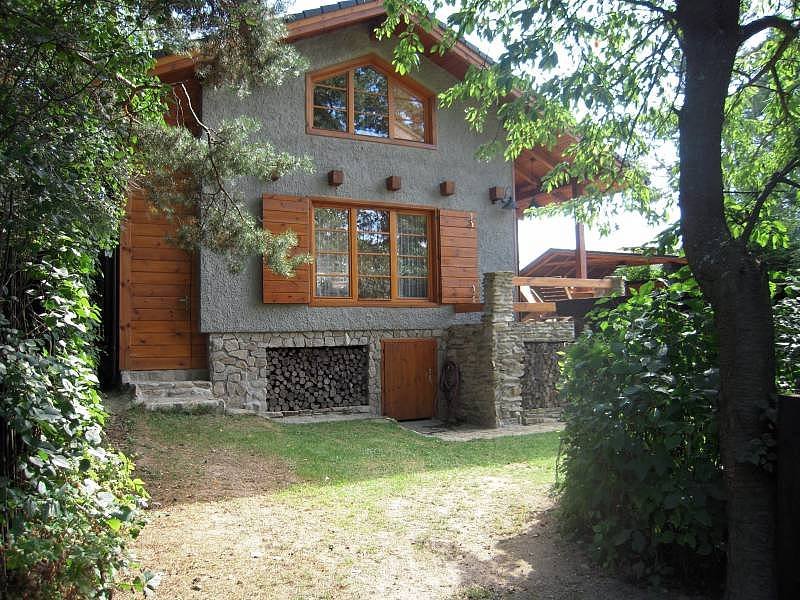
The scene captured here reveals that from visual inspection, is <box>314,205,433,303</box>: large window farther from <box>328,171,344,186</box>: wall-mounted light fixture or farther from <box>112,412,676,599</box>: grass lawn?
<box>112,412,676,599</box>: grass lawn

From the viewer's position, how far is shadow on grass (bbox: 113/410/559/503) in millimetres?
5391

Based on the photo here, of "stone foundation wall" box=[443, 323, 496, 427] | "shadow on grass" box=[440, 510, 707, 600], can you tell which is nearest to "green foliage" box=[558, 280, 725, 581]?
"shadow on grass" box=[440, 510, 707, 600]

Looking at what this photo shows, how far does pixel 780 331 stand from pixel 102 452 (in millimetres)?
3337

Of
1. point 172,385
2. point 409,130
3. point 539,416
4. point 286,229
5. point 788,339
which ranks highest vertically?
point 409,130

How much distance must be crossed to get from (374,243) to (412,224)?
2.56ft

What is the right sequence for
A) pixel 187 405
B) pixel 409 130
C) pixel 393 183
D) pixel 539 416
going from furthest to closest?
1. pixel 409 130
2. pixel 393 183
3. pixel 539 416
4. pixel 187 405

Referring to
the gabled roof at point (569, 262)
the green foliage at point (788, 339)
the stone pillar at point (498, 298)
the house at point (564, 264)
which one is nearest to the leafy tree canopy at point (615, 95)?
the green foliage at point (788, 339)

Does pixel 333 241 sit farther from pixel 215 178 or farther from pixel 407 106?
pixel 215 178

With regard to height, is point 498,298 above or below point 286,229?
below

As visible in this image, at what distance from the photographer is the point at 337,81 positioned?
974 cm

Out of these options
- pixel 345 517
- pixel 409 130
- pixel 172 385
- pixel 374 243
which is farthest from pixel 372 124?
pixel 345 517

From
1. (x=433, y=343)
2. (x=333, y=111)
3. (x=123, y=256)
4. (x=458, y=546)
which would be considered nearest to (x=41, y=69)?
(x=458, y=546)

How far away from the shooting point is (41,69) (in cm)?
332

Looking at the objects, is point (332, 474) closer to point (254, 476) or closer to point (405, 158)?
point (254, 476)
